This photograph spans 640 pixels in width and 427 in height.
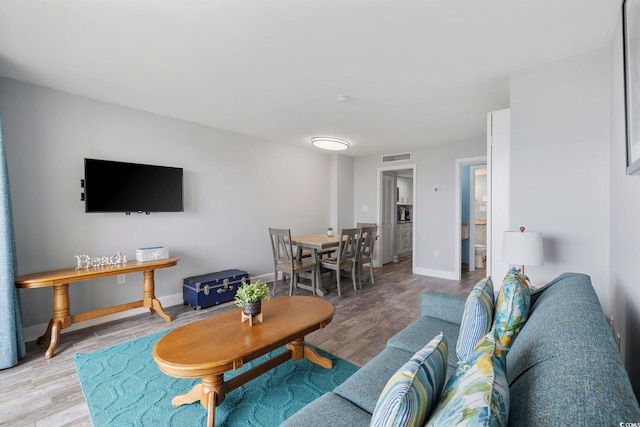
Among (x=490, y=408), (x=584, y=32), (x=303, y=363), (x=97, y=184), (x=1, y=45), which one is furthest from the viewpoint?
(x=97, y=184)

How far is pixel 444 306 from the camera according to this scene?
207 cm

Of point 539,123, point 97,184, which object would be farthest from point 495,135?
point 97,184

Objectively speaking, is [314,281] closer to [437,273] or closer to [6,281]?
[437,273]

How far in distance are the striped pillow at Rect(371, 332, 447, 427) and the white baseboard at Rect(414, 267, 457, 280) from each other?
4.71 metres

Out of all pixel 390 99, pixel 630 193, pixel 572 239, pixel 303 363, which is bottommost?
pixel 303 363

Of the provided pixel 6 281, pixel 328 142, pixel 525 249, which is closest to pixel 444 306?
pixel 525 249

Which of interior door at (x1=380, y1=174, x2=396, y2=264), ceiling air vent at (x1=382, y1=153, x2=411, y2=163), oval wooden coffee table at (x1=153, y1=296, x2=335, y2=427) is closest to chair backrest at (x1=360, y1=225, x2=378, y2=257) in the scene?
interior door at (x1=380, y1=174, x2=396, y2=264)

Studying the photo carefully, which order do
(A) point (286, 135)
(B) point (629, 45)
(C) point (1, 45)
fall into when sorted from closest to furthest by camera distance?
1. (B) point (629, 45)
2. (C) point (1, 45)
3. (A) point (286, 135)

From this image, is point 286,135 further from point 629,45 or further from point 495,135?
point 629,45

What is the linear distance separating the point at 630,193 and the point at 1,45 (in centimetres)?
423

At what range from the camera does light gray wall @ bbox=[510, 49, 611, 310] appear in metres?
2.12

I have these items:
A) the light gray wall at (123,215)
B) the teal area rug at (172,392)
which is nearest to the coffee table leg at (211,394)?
the teal area rug at (172,392)

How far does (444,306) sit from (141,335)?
2899 millimetres

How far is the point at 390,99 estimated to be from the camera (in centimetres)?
308
